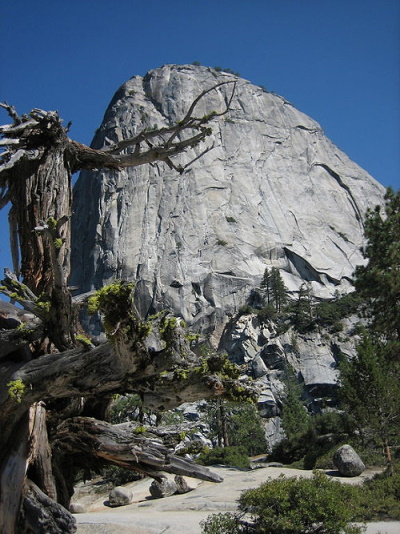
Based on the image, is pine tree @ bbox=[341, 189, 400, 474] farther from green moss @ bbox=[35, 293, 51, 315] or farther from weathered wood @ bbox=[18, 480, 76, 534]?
green moss @ bbox=[35, 293, 51, 315]

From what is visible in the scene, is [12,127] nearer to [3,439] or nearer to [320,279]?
[3,439]

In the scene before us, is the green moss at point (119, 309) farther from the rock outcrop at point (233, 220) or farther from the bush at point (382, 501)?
the rock outcrop at point (233, 220)

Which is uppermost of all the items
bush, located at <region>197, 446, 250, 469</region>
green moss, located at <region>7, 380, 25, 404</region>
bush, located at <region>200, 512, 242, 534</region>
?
green moss, located at <region>7, 380, 25, 404</region>

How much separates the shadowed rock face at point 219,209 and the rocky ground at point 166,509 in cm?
4554

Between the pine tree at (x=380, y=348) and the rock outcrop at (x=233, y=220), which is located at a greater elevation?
the rock outcrop at (x=233, y=220)

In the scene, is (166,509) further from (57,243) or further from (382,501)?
(57,243)

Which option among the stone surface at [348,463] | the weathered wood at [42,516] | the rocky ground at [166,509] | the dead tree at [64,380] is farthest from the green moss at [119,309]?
the stone surface at [348,463]

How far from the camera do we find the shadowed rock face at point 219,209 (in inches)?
2689

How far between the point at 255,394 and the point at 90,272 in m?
72.0

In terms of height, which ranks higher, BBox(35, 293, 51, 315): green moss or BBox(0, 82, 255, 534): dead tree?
BBox(35, 293, 51, 315): green moss

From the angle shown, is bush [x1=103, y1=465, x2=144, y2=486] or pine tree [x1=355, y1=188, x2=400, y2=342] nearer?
pine tree [x1=355, y1=188, x2=400, y2=342]

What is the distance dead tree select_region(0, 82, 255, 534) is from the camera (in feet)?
11.5

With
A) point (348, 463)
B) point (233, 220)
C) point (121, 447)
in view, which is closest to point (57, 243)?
point (121, 447)

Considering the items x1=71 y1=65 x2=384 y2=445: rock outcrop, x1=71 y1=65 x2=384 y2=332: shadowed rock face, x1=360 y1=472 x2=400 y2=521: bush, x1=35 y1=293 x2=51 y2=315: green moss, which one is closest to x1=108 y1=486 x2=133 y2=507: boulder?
x1=360 y1=472 x2=400 y2=521: bush
